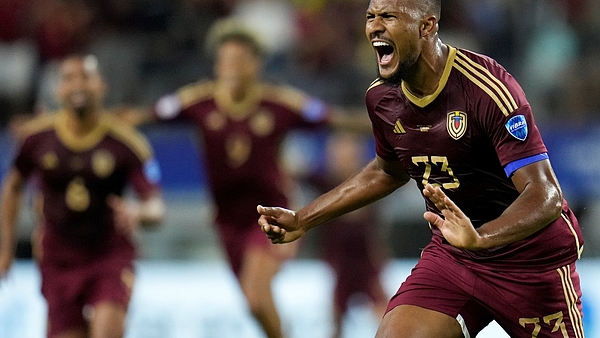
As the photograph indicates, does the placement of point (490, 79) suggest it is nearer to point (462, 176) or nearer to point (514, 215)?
point (462, 176)

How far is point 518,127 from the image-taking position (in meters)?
4.58

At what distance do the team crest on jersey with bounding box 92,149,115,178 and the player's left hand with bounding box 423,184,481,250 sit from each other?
3697 mm

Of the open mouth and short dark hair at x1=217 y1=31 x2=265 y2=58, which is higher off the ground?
the open mouth

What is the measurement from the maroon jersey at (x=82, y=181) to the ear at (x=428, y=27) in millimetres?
3227

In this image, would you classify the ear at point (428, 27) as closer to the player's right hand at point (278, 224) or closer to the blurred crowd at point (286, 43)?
the player's right hand at point (278, 224)

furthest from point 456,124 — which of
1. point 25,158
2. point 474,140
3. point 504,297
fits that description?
point 25,158

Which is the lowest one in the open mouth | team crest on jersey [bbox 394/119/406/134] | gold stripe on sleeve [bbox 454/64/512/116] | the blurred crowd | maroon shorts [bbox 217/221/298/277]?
maroon shorts [bbox 217/221/298/277]

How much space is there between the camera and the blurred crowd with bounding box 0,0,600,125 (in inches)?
488

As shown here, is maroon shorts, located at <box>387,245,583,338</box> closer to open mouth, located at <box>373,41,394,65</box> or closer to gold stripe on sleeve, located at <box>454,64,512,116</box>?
gold stripe on sleeve, located at <box>454,64,512,116</box>

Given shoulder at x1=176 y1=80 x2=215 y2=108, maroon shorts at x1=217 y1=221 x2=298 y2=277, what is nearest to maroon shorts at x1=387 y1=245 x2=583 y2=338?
maroon shorts at x1=217 y1=221 x2=298 y2=277

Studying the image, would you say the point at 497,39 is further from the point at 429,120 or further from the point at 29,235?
the point at 429,120

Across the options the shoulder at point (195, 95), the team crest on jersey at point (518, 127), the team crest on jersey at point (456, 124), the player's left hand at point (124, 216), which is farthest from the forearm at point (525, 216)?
the shoulder at point (195, 95)

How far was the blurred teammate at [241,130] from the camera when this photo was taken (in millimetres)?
8750

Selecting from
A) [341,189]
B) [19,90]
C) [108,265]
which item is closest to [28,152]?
[108,265]
